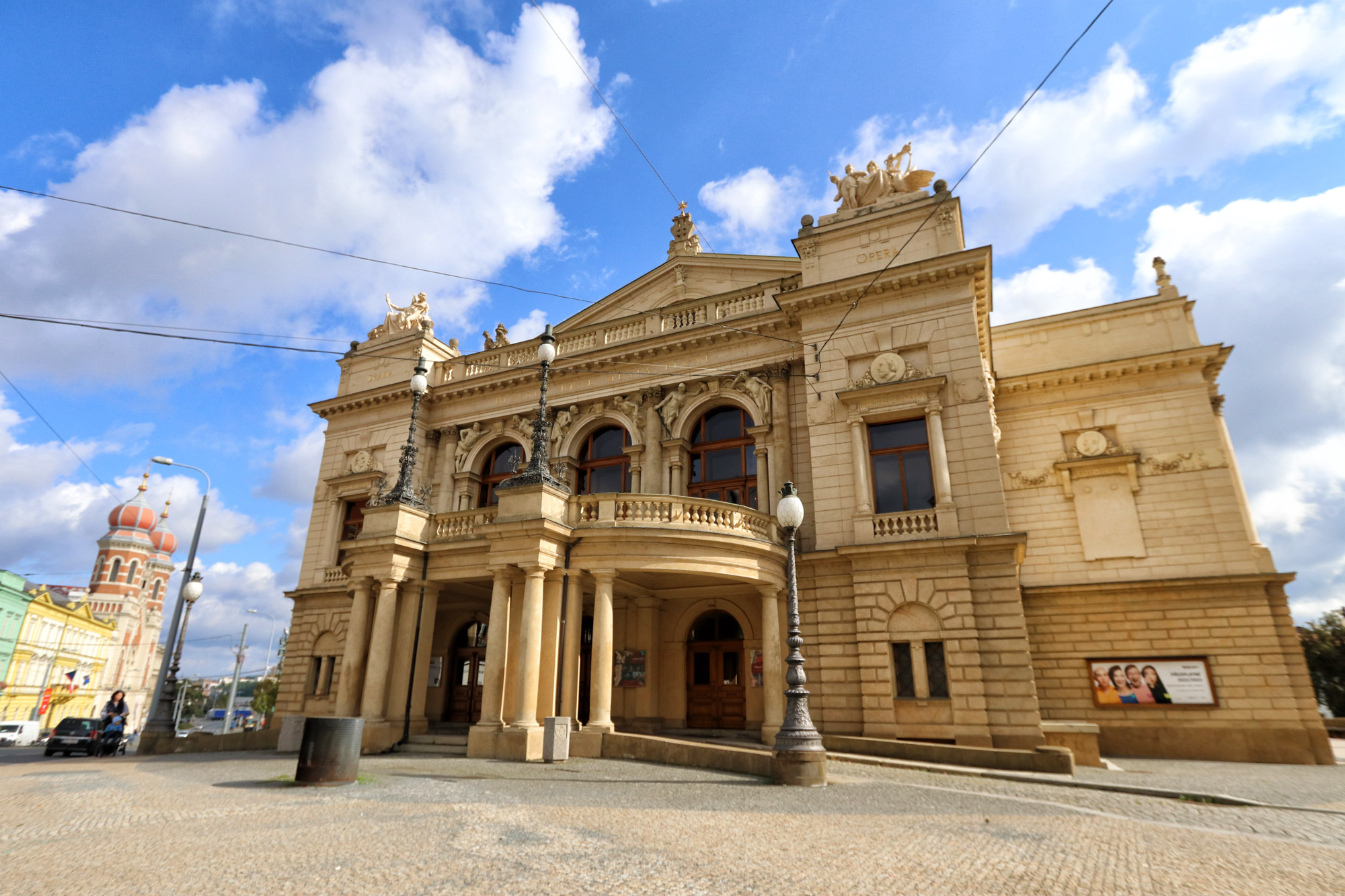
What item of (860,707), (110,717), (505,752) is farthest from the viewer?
(110,717)

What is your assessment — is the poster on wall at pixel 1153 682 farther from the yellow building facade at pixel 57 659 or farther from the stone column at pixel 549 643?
the yellow building facade at pixel 57 659

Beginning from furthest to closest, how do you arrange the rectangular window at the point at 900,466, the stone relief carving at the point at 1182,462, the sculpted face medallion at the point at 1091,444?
the sculpted face medallion at the point at 1091,444, the stone relief carving at the point at 1182,462, the rectangular window at the point at 900,466

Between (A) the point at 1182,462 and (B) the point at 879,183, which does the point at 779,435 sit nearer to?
(B) the point at 879,183

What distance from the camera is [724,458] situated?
23.3m

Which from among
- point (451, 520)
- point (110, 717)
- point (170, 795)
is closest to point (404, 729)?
point (451, 520)

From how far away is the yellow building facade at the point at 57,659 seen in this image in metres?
61.3

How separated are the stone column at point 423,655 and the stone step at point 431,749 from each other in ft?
3.71

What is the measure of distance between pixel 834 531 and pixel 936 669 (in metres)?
4.38

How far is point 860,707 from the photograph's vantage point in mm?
18016

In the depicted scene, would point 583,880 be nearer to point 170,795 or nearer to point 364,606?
Result: point 170,795

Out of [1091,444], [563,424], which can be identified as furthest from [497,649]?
[1091,444]

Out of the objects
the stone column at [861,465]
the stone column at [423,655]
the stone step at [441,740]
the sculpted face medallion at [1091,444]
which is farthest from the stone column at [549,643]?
the sculpted face medallion at [1091,444]

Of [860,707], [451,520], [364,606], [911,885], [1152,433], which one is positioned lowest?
[911,885]

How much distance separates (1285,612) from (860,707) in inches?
545
